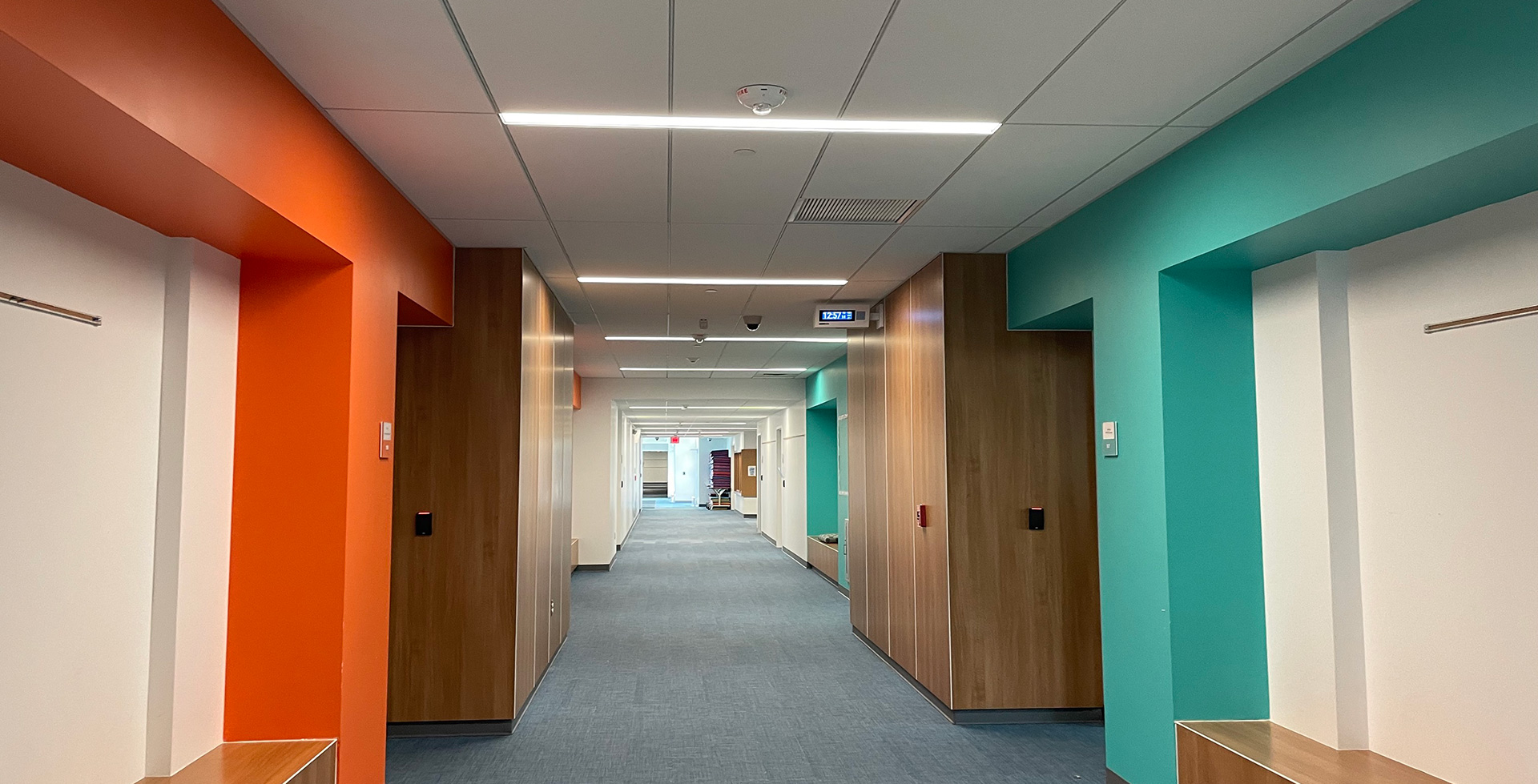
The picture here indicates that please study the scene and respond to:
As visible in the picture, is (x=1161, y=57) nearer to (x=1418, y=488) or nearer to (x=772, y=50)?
(x=772, y=50)

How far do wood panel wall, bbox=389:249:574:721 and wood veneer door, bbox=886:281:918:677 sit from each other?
2.68 m

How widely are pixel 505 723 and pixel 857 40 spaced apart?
14.4ft

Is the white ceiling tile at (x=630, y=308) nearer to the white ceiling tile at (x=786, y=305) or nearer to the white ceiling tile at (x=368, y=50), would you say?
the white ceiling tile at (x=786, y=305)

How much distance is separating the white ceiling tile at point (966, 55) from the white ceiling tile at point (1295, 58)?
0.66m

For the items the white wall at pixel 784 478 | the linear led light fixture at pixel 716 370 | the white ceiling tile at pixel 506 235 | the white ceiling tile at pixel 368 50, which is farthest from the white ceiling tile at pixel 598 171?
the white wall at pixel 784 478

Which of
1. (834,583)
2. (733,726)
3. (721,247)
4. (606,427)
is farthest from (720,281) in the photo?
(606,427)

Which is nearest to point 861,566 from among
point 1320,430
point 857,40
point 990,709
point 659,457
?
point 990,709

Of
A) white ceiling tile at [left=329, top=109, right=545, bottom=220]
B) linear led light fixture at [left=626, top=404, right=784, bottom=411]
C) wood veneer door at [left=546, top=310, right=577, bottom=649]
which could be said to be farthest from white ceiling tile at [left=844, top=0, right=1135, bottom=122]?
linear led light fixture at [left=626, top=404, right=784, bottom=411]

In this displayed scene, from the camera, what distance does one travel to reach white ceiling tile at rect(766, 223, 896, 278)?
5.02 meters

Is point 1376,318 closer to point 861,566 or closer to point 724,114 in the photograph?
point 724,114

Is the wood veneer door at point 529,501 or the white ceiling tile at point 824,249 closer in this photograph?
the white ceiling tile at point 824,249

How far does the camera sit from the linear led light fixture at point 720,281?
20.7 ft

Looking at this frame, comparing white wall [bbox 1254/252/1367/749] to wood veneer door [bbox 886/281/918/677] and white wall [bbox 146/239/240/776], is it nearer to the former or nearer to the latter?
wood veneer door [bbox 886/281/918/677]

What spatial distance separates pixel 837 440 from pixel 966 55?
31.5 ft
